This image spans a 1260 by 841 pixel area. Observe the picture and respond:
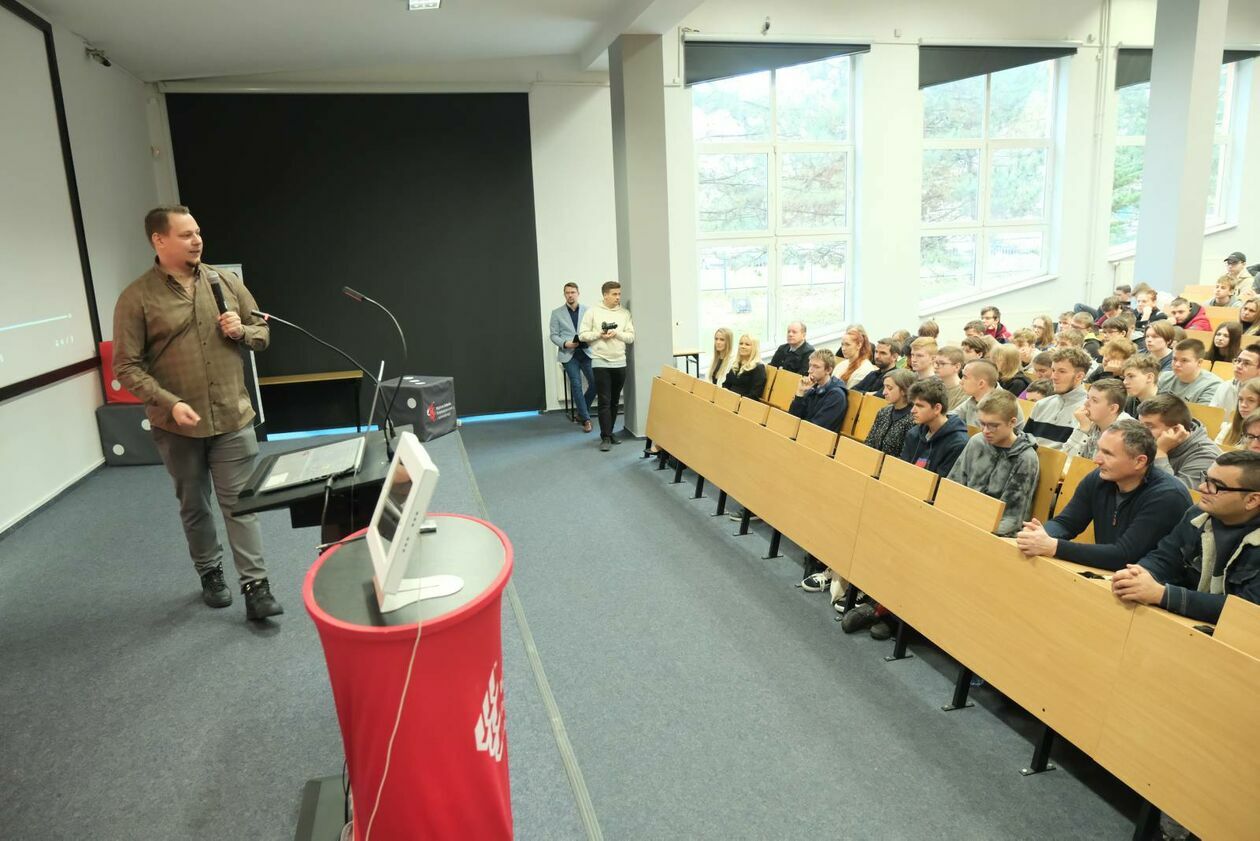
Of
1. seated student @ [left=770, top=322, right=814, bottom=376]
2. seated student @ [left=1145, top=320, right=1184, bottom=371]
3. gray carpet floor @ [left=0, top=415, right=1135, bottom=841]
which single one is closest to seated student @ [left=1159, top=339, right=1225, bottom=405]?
seated student @ [left=1145, top=320, right=1184, bottom=371]

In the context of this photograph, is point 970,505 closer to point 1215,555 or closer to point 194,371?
point 1215,555

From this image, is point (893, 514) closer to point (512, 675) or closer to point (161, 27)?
point (512, 675)

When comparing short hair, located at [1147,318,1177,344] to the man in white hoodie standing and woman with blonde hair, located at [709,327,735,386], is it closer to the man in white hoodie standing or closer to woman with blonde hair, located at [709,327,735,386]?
woman with blonde hair, located at [709,327,735,386]

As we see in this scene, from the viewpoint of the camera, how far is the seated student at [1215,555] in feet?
6.90

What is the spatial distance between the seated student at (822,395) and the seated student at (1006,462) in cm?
155

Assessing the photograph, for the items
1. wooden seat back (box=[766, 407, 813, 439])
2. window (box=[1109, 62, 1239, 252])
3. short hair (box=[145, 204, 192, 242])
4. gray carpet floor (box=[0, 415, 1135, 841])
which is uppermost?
window (box=[1109, 62, 1239, 252])

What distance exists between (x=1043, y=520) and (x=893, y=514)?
0.67 metres

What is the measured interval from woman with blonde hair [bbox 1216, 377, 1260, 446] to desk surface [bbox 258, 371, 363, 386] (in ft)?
21.9

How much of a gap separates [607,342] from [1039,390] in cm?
348

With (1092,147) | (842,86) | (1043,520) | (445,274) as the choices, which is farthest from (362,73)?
(1092,147)

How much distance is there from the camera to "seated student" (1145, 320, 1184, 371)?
15.4ft

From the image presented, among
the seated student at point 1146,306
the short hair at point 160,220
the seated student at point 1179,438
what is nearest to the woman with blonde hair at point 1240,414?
the seated student at point 1179,438

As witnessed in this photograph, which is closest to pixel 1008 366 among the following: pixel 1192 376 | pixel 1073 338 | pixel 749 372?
pixel 1073 338

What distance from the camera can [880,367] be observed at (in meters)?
5.39
